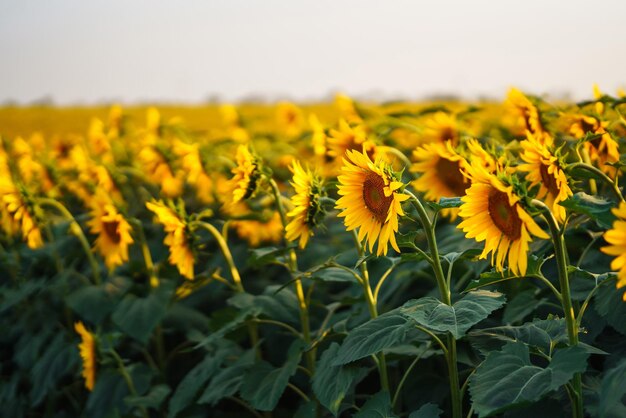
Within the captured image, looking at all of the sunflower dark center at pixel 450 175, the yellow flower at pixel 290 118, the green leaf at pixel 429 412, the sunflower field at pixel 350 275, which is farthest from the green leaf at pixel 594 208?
the yellow flower at pixel 290 118

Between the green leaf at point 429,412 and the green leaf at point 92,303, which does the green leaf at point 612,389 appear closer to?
the green leaf at point 429,412

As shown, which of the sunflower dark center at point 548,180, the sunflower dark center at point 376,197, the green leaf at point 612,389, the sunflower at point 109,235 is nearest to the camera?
the green leaf at point 612,389

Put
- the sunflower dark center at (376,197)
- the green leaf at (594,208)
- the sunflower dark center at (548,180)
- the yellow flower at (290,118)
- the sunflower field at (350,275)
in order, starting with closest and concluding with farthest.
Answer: the green leaf at (594,208) → the sunflower field at (350,275) → the sunflower dark center at (376,197) → the sunflower dark center at (548,180) → the yellow flower at (290,118)

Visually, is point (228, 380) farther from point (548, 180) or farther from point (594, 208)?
point (594, 208)

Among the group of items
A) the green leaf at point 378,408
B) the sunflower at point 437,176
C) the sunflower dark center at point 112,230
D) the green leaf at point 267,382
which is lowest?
the green leaf at point 267,382

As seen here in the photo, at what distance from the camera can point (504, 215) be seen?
72.7 inches

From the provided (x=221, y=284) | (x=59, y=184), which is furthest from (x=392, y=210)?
(x=59, y=184)

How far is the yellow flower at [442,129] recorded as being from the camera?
3289 mm

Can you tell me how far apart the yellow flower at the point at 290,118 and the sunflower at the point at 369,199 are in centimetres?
337

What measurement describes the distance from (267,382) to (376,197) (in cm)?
87

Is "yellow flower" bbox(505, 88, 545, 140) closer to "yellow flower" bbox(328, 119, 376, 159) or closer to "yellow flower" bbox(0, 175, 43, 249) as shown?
"yellow flower" bbox(328, 119, 376, 159)

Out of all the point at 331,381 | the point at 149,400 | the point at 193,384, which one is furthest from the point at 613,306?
the point at 149,400

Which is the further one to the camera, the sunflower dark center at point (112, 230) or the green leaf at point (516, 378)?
the sunflower dark center at point (112, 230)

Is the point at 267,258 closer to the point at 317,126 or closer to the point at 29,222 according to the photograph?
the point at 317,126
